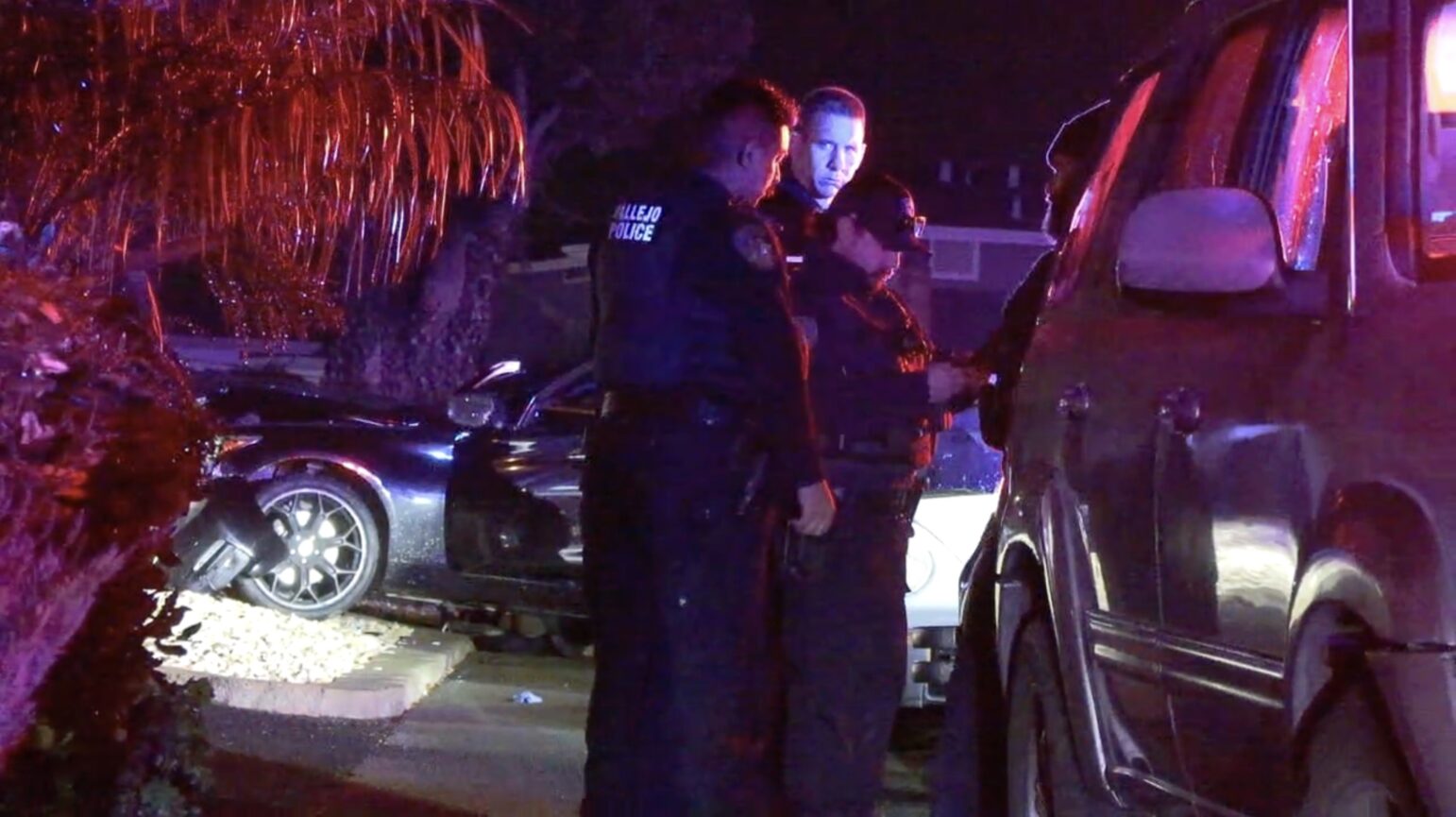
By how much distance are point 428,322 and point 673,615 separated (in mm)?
14829

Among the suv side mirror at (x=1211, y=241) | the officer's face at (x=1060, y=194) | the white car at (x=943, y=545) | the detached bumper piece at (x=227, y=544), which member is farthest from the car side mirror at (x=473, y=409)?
the suv side mirror at (x=1211, y=241)

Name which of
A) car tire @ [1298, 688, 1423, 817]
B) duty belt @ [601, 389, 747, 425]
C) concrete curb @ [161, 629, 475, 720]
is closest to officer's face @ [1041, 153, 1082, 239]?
duty belt @ [601, 389, 747, 425]

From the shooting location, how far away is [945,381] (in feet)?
18.6

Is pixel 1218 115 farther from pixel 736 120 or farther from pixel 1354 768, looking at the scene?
A: pixel 1354 768

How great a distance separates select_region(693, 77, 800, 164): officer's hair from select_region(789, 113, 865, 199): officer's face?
262mm

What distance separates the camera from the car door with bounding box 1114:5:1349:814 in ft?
11.8

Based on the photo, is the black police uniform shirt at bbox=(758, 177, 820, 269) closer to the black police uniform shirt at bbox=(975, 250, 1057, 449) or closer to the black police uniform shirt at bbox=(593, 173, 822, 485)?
the black police uniform shirt at bbox=(593, 173, 822, 485)

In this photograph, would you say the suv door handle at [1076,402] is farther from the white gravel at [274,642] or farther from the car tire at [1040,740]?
the white gravel at [274,642]

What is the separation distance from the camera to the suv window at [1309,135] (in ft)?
13.4

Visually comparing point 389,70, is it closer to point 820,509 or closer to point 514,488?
point 820,509

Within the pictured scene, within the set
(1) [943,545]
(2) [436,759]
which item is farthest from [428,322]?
(2) [436,759]

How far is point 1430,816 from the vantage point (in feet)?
9.67

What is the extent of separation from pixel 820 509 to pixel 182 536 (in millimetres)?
4196

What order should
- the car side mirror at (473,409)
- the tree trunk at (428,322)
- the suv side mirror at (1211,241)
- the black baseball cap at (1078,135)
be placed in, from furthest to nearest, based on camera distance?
the tree trunk at (428,322) < the car side mirror at (473,409) < the black baseball cap at (1078,135) < the suv side mirror at (1211,241)
